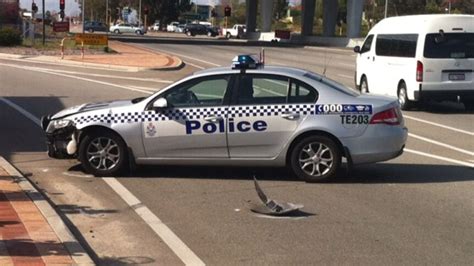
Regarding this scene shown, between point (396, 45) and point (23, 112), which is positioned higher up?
point (396, 45)

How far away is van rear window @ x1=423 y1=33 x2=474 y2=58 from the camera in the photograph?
18016 mm

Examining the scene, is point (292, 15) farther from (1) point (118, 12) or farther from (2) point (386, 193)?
(2) point (386, 193)

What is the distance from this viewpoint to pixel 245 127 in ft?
31.6

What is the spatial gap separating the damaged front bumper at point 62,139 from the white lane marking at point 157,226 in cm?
63

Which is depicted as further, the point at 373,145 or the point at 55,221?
the point at 373,145

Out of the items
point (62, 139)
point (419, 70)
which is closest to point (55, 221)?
point (62, 139)

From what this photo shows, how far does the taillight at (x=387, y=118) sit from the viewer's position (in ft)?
31.7

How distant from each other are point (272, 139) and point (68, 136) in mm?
2675

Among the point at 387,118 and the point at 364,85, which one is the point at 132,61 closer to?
the point at 364,85

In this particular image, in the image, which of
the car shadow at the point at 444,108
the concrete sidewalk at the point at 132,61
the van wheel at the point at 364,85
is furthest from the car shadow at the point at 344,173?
the concrete sidewalk at the point at 132,61

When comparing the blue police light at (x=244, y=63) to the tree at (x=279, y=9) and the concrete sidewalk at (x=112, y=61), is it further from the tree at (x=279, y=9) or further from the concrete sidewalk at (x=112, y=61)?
the tree at (x=279, y=9)

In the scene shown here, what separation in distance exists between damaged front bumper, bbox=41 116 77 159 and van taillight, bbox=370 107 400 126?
12.7 ft

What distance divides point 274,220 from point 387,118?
8.79ft

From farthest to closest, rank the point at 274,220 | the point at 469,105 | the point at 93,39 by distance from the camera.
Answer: the point at 93,39 → the point at 469,105 → the point at 274,220
